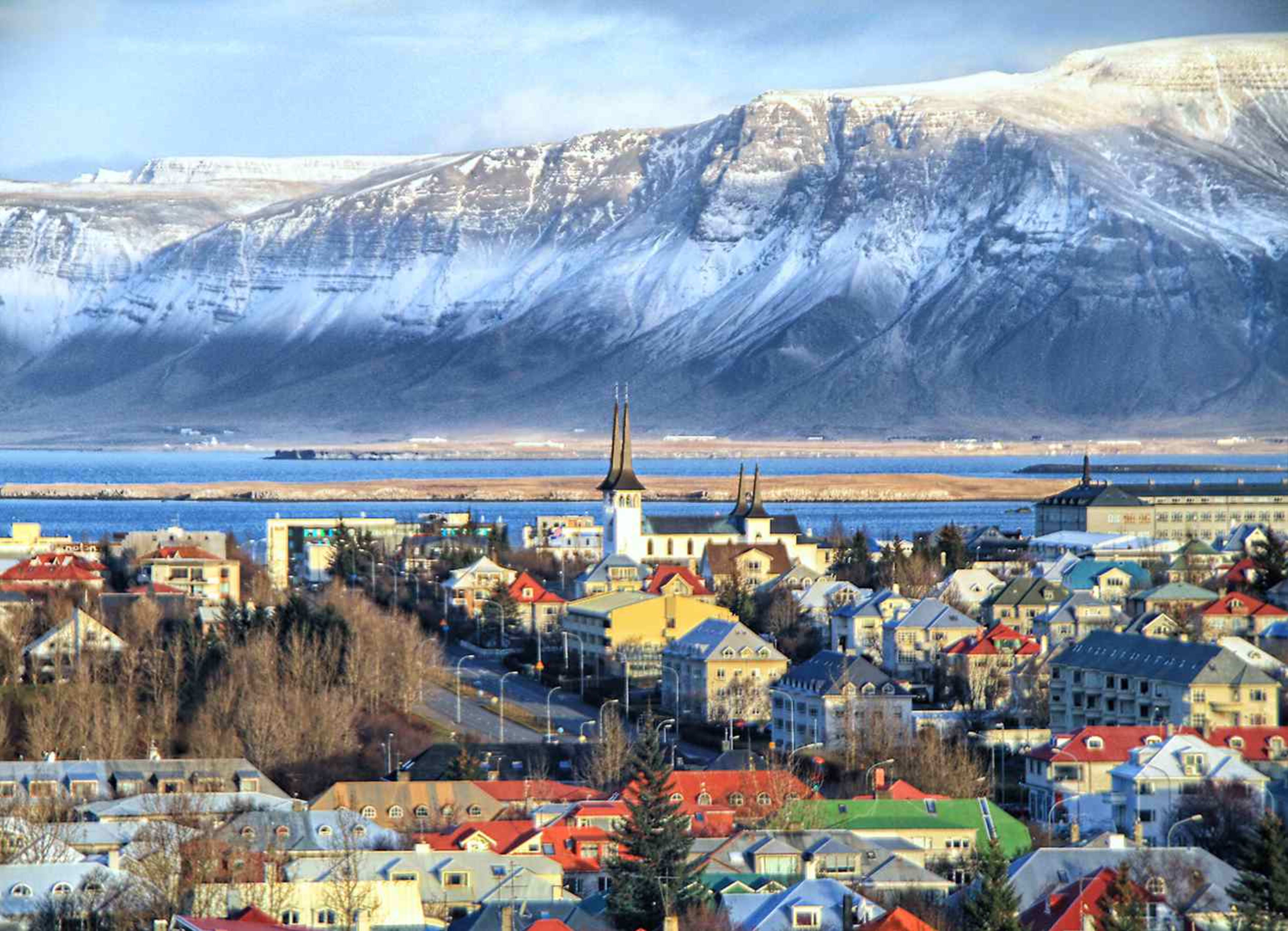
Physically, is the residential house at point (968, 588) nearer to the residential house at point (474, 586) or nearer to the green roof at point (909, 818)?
the residential house at point (474, 586)

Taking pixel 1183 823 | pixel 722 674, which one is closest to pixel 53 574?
pixel 722 674

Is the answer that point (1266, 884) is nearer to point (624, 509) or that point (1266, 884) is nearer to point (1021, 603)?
point (1021, 603)

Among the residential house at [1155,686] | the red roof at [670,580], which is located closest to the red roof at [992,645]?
the residential house at [1155,686]

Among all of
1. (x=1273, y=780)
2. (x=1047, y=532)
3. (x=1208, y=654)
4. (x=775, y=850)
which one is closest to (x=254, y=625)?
(x=1208, y=654)

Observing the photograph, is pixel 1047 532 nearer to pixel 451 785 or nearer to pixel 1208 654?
pixel 1208 654

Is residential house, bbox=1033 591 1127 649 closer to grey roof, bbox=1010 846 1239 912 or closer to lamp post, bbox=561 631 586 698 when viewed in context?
lamp post, bbox=561 631 586 698

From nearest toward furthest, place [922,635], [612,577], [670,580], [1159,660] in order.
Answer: [1159,660] → [922,635] → [670,580] → [612,577]
